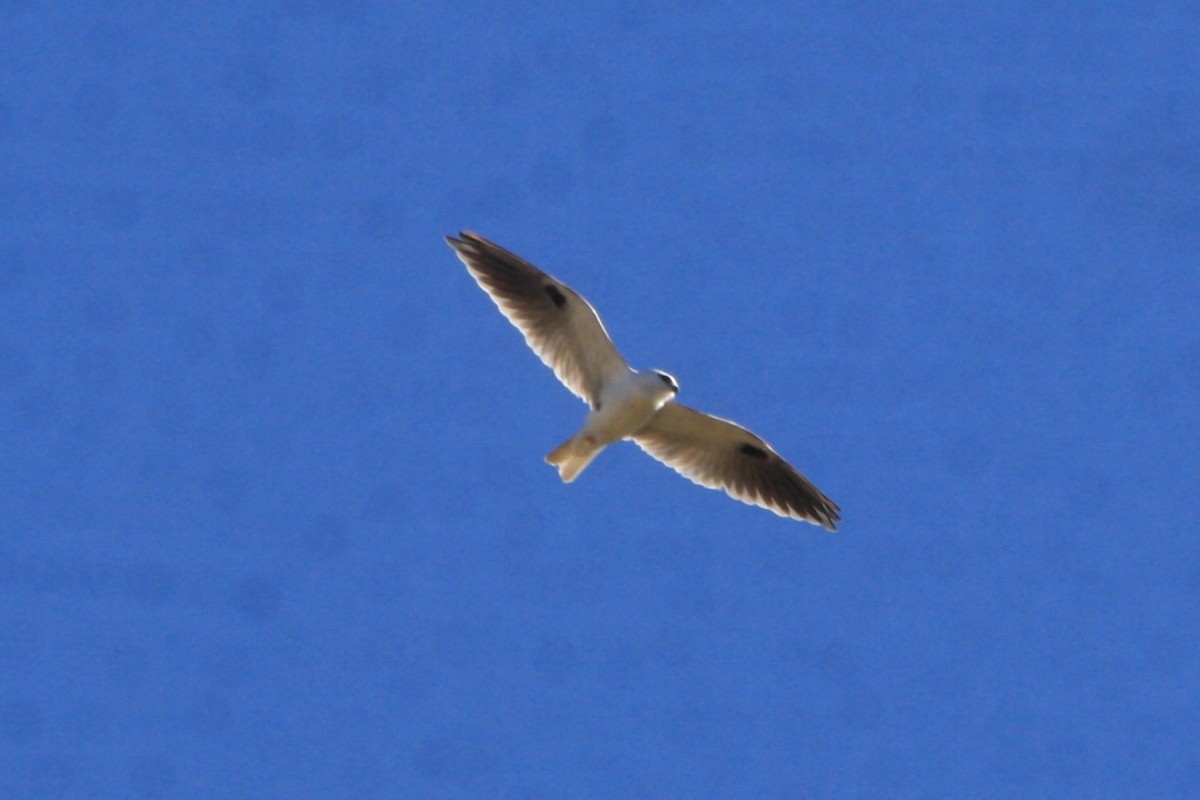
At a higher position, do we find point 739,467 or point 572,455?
point 739,467

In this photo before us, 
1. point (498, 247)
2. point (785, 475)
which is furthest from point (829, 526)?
point (498, 247)

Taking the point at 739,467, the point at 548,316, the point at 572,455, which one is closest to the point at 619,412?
the point at 572,455

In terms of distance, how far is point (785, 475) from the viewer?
586 inches

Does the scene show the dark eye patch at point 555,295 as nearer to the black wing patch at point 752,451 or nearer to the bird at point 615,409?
the bird at point 615,409

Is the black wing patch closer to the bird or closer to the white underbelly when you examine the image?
the bird

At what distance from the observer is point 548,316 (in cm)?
1411

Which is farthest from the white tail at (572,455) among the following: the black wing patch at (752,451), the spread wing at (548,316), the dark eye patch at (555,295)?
the black wing patch at (752,451)

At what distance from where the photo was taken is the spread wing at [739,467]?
14.6 metres

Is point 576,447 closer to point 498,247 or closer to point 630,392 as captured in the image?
point 630,392

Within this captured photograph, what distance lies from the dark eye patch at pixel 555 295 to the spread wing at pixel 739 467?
1223 mm

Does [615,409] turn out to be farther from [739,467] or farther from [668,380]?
[739,467]

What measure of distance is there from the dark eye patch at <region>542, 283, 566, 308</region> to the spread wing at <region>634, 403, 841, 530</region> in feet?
4.01

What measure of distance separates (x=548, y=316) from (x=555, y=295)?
22 cm

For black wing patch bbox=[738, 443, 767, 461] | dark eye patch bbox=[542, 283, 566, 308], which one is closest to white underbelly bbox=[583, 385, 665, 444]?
dark eye patch bbox=[542, 283, 566, 308]
